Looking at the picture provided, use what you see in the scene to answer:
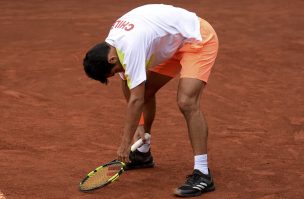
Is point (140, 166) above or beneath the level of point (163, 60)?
beneath

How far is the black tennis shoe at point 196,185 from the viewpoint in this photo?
676cm

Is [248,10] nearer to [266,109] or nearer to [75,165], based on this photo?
[266,109]

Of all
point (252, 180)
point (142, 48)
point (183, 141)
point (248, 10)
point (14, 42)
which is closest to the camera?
point (142, 48)

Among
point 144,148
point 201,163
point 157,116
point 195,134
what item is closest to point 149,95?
point 144,148

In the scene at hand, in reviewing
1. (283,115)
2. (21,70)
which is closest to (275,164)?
(283,115)

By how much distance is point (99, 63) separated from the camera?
6.46 meters

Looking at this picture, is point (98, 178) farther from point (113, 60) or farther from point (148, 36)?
point (148, 36)

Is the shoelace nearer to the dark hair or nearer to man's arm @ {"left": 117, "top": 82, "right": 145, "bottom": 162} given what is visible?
man's arm @ {"left": 117, "top": 82, "right": 145, "bottom": 162}

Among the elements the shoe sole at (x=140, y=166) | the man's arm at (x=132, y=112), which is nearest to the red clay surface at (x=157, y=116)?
the shoe sole at (x=140, y=166)

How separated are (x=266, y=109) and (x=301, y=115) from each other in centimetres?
42

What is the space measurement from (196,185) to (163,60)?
107cm

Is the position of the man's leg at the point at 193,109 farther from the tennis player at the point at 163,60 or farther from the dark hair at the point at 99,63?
the dark hair at the point at 99,63

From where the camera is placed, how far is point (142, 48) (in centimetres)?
646

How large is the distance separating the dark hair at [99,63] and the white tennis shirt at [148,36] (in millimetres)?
97
